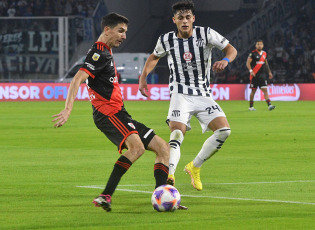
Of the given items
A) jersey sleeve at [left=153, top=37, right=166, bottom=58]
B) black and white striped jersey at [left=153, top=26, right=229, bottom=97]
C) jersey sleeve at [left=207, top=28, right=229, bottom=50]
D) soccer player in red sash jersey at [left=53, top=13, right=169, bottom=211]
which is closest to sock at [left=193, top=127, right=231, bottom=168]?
black and white striped jersey at [left=153, top=26, right=229, bottom=97]

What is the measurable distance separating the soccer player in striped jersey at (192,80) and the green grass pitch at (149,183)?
0.62 m

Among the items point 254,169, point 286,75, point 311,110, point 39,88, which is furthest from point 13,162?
point 286,75

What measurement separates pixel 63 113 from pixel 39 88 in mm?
31074

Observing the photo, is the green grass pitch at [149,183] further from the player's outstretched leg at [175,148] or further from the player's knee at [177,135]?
the player's knee at [177,135]

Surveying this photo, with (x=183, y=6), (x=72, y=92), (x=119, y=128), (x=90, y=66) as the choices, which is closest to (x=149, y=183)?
(x=183, y=6)

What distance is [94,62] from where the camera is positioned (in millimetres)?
7836

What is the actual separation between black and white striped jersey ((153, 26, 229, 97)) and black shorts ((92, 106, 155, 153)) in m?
1.96

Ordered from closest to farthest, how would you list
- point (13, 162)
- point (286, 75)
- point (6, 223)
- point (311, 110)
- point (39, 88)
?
point (6, 223) < point (13, 162) < point (311, 110) < point (39, 88) < point (286, 75)

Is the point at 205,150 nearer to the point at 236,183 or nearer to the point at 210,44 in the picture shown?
the point at 236,183

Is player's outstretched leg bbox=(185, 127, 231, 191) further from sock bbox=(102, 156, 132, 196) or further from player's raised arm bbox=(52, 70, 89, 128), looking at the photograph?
player's raised arm bbox=(52, 70, 89, 128)

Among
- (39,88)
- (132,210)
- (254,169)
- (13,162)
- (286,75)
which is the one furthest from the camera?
(286,75)

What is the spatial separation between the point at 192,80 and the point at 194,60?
0.25m

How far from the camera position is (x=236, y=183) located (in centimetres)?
1006

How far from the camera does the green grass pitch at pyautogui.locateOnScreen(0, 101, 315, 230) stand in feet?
23.9
